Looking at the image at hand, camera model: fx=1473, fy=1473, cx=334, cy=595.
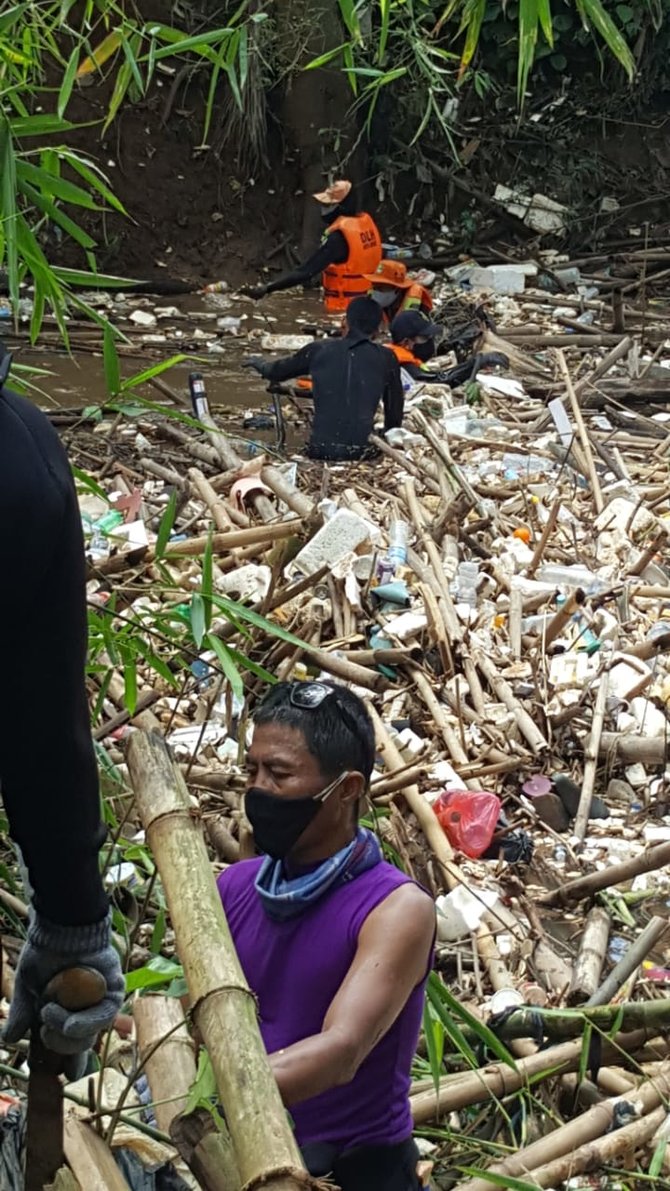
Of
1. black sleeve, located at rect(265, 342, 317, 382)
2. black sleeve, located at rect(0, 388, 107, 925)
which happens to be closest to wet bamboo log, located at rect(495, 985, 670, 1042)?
black sleeve, located at rect(0, 388, 107, 925)

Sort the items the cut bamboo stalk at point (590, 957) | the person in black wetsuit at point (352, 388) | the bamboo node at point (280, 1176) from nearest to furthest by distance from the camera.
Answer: the bamboo node at point (280, 1176) < the cut bamboo stalk at point (590, 957) < the person in black wetsuit at point (352, 388)

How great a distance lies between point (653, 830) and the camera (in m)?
5.08

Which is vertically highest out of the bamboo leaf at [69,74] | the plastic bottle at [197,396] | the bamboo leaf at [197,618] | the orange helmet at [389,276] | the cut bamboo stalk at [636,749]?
the bamboo leaf at [69,74]

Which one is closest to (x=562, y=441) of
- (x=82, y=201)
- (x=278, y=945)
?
(x=82, y=201)

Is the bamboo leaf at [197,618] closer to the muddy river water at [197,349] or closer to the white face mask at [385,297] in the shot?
the muddy river water at [197,349]

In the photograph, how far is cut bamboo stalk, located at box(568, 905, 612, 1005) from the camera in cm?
382

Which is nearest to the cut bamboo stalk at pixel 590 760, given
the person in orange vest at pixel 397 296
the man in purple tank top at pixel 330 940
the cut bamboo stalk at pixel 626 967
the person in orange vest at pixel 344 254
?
the cut bamboo stalk at pixel 626 967

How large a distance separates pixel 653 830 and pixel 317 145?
36.8ft

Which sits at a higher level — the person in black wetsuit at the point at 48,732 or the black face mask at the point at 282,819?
the person in black wetsuit at the point at 48,732

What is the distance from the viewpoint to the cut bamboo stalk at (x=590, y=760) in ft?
16.4

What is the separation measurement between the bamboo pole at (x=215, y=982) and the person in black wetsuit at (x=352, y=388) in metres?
6.59

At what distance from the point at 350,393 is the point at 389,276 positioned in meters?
3.77

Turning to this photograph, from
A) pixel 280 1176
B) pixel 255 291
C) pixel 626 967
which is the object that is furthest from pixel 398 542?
pixel 255 291

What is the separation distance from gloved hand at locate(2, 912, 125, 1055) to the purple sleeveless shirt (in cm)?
55
